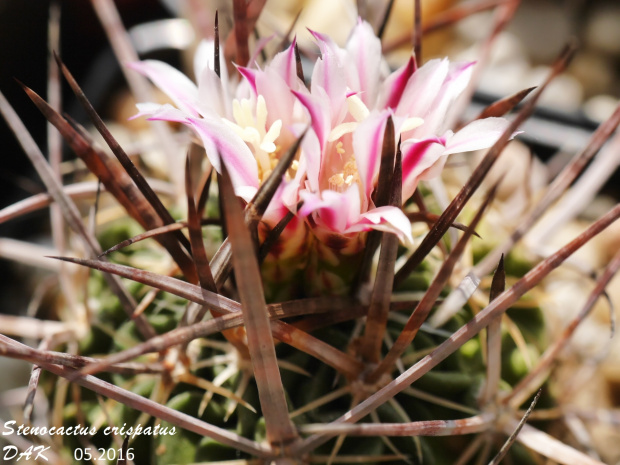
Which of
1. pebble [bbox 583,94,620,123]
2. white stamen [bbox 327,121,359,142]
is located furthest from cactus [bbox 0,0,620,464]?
pebble [bbox 583,94,620,123]

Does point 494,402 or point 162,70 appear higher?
point 162,70

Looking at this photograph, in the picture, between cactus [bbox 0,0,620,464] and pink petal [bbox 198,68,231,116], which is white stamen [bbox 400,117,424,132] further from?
pink petal [bbox 198,68,231,116]

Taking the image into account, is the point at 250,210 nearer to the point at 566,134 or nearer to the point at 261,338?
the point at 261,338

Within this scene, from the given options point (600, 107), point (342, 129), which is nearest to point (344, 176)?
point (342, 129)

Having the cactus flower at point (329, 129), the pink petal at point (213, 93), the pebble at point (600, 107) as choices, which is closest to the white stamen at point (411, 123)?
the cactus flower at point (329, 129)

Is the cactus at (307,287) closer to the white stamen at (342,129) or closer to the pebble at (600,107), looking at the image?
the white stamen at (342,129)

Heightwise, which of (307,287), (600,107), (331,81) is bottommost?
(307,287)

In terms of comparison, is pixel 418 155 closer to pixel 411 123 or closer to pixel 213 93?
pixel 411 123

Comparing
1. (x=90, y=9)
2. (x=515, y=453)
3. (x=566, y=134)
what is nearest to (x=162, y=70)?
(x=515, y=453)
